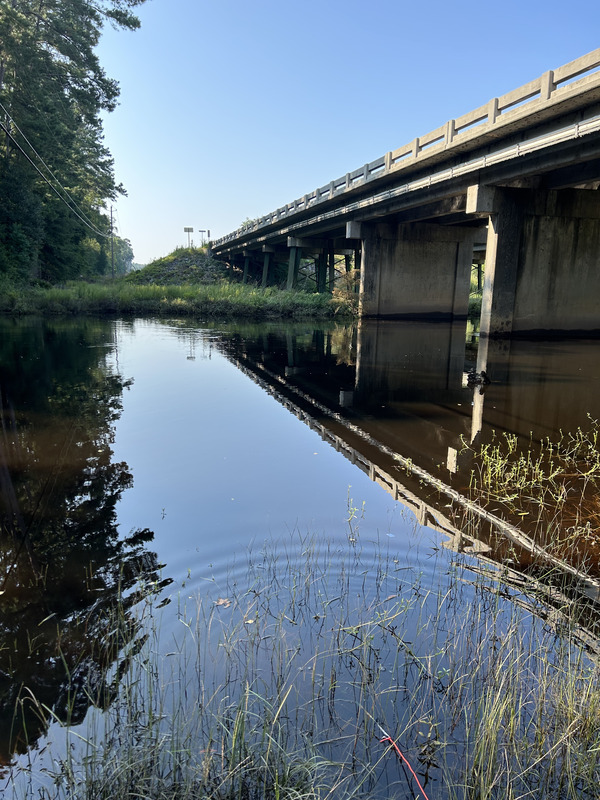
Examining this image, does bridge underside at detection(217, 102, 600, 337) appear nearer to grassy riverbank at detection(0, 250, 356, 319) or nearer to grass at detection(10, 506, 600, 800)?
grassy riverbank at detection(0, 250, 356, 319)

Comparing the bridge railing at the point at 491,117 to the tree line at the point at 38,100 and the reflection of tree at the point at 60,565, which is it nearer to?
the reflection of tree at the point at 60,565

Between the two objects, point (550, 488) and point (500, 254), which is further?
point (500, 254)

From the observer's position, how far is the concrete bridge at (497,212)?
49.4ft

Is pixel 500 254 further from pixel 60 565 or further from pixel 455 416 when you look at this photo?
pixel 60 565

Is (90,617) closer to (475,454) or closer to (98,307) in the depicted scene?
(475,454)

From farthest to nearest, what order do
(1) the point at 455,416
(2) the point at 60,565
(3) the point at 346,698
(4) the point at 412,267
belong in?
(4) the point at 412,267
(1) the point at 455,416
(2) the point at 60,565
(3) the point at 346,698

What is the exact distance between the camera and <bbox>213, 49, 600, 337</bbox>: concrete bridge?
15070 millimetres

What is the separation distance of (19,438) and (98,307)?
2629 cm

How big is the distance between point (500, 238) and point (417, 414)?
12520 mm

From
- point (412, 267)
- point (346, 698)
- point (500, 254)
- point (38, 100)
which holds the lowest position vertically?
point (346, 698)

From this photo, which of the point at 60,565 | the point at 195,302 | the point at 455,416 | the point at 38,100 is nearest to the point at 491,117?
the point at 455,416

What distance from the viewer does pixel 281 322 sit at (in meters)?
31.2

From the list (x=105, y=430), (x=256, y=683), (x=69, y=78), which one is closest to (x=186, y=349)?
(x=105, y=430)

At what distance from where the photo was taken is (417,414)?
9383 mm
